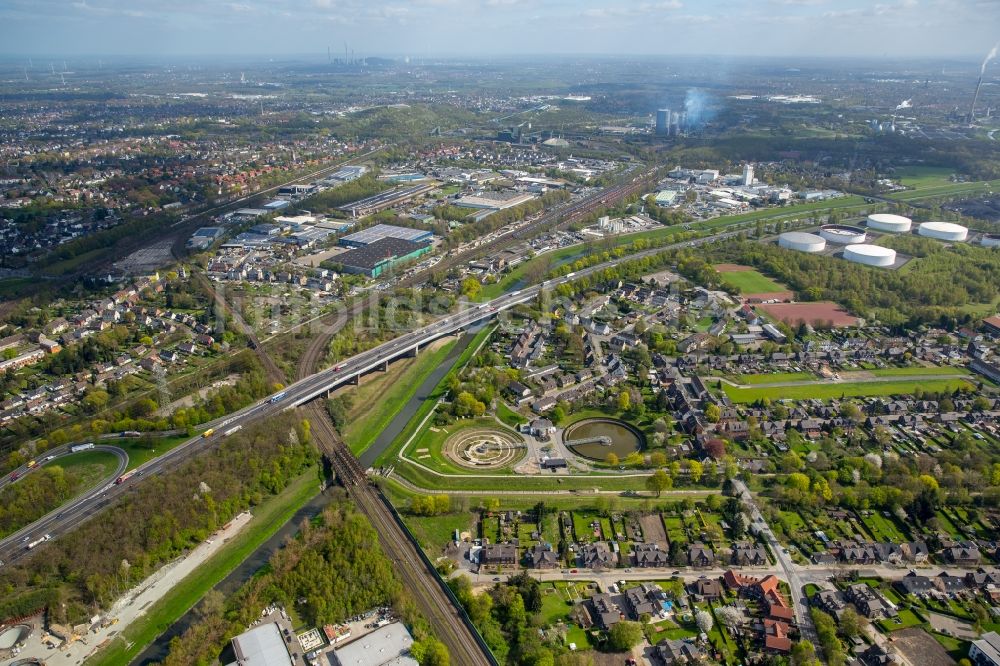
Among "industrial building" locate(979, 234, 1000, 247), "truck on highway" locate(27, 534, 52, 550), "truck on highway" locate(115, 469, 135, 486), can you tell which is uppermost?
"industrial building" locate(979, 234, 1000, 247)

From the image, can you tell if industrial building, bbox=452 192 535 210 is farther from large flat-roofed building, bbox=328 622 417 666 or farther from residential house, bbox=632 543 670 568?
large flat-roofed building, bbox=328 622 417 666

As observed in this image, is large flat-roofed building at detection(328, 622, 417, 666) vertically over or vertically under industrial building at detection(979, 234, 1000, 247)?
under

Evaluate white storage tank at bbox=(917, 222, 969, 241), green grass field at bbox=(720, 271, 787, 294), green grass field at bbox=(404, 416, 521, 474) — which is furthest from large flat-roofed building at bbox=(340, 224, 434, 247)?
white storage tank at bbox=(917, 222, 969, 241)

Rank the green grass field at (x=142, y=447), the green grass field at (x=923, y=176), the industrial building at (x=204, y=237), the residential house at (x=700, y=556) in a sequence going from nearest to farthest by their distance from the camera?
the residential house at (x=700, y=556)
the green grass field at (x=142, y=447)
the industrial building at (x=204, y=237)
the green grass field at (x=923, y=176)

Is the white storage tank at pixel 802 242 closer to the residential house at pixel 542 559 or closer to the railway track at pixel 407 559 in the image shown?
the residential house at pixel 542 559

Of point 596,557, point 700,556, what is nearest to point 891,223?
point 700,556

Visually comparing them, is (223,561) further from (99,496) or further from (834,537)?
(834,537)

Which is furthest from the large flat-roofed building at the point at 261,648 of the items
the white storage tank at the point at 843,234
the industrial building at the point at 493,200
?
the white storage tank at the point at 843,234
